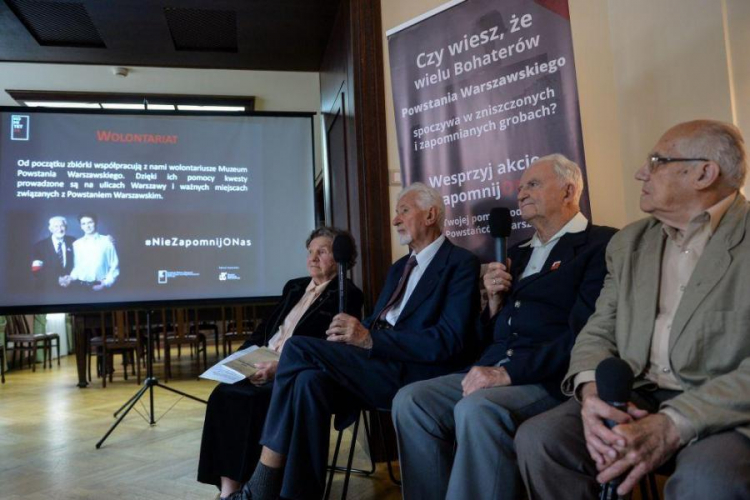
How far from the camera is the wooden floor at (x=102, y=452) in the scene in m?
2.73

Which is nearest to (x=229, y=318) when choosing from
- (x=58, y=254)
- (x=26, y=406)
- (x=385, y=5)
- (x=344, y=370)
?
(x=26, y=406)

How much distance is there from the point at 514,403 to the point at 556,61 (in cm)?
161

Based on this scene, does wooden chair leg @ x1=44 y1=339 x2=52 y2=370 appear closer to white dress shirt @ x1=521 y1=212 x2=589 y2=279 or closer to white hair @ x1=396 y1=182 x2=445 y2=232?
white hair @ x1=396 y1=182 x2=445 y2=232

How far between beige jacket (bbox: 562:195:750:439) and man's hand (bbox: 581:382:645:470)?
12 cm

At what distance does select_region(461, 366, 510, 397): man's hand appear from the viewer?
6.18 feet

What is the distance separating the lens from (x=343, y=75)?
145 inches

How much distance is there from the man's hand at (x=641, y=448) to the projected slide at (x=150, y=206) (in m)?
2.97

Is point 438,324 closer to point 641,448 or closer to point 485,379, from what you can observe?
point 485,379

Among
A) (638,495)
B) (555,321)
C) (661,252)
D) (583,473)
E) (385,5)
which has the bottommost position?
(638,495)

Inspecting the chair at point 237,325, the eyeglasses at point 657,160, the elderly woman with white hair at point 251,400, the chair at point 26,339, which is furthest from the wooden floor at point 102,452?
the chair at point 26,339

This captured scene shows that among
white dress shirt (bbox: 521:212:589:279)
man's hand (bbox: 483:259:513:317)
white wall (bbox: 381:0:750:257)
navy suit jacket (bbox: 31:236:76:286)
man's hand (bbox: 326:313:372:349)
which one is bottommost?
man's hand (bbox: 326:313:372:349)

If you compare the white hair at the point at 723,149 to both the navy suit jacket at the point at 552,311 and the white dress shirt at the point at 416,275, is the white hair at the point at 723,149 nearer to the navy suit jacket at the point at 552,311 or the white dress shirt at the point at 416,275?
the navy suit jacket at the point at 552,311

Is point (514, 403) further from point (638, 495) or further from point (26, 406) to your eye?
point (26, 406)

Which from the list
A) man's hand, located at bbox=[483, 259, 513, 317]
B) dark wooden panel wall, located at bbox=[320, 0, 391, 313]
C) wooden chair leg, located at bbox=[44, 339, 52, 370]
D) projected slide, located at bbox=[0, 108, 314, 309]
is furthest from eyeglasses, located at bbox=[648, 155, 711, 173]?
wooden chair leg, located at bbox=[44, 339, 52, 370]
